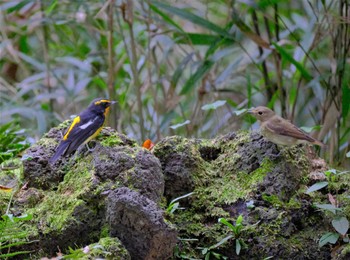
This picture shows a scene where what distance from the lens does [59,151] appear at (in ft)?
11.6

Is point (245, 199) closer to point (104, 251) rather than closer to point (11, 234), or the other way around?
point (104, 251)

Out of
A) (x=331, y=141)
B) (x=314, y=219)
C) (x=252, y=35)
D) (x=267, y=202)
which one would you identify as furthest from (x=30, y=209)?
(x=252, y=35)

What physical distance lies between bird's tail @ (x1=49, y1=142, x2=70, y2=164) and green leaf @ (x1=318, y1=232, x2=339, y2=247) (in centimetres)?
140

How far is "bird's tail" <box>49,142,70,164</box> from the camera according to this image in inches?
138

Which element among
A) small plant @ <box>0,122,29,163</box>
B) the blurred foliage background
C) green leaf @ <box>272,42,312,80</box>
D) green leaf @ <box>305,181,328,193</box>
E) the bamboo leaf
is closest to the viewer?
green leaf @ <box>305,181,328,193</box>

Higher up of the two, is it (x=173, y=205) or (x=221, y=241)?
(x=173, y=205)

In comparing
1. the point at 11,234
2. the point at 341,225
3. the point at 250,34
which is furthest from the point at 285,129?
the point at 250,34

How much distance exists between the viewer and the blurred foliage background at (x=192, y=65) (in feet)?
18.1

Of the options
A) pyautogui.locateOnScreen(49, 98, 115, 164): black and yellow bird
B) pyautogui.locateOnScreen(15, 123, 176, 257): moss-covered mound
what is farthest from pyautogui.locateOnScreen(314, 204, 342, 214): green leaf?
pyautogui.locateOnScreen(49, 98, 115, 164): black and yellow bird

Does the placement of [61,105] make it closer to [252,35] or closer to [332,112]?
[252,35]

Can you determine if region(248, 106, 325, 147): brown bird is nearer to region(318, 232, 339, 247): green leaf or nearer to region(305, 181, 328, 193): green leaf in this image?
region(305, 181, 328, 193): green leaf

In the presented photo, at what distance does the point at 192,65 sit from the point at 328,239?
3.08 m

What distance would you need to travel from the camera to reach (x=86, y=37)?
8039 mm

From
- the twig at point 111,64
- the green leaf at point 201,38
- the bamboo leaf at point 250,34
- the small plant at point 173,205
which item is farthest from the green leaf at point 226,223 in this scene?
the green leaf at point 201,38
